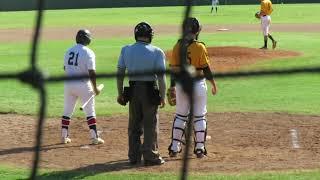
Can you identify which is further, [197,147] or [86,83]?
[86,83]

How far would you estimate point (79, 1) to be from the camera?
54094mm

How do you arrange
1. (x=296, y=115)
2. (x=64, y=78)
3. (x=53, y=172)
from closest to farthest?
1. (x=64, y=78)
2. (x=53, y=172)
3. (x=296, y=115)

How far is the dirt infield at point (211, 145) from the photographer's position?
7.42 m

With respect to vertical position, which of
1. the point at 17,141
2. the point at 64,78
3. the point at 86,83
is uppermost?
the point at 64,78

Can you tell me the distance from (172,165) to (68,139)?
1966mm

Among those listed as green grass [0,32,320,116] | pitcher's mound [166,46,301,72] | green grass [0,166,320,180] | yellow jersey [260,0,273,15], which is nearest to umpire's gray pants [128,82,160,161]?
green grass [0,166,320,180]

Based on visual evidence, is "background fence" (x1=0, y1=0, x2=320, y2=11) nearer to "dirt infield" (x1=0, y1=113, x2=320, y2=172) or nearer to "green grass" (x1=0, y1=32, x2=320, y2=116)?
"green grass" (x1=0, y1=32, x2=320, y2=116)

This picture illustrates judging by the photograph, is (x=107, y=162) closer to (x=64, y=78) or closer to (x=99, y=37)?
(x=64, y=78)

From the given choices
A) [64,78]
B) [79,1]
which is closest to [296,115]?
[64,78]

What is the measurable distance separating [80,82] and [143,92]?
1.29m

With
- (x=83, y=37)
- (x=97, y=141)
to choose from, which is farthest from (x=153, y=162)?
(x=83, y=37)

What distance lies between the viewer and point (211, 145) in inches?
339

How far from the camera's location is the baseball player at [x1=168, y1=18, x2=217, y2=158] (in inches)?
296

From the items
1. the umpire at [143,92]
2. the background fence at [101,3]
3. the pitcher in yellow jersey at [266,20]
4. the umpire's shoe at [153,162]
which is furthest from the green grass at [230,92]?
the background fence at [101,3]
